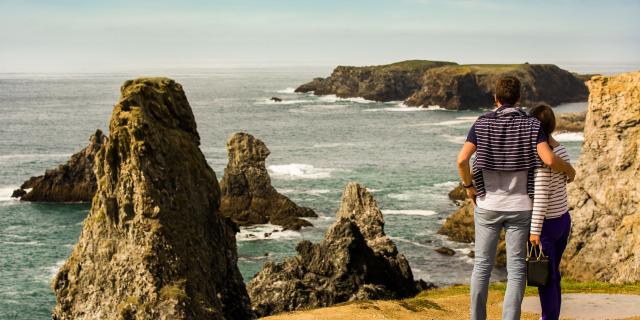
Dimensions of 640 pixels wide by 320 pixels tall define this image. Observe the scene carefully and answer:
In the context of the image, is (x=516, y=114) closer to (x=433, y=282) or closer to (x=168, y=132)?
(x=168, y=132)

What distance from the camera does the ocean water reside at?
5416 cm

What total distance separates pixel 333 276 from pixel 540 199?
28.2m

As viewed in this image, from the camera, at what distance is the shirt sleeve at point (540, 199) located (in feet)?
36.3

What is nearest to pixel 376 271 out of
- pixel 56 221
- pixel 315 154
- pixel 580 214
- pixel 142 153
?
pixel 580 214

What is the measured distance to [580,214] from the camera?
44438 millimetres

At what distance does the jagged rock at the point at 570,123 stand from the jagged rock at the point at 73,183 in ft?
294

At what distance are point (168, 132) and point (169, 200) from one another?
3539 millimetres

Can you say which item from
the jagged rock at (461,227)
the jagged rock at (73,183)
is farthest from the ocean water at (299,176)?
the jagged rock at (73,183)

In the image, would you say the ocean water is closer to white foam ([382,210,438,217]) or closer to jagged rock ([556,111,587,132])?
white foam ([382,210,438,217])

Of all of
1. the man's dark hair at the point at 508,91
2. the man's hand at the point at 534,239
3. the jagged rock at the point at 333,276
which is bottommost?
the jagged rock at the point at 333,276

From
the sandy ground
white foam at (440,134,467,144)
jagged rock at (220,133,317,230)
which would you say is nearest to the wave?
jagged rock at (220,133,317,230)

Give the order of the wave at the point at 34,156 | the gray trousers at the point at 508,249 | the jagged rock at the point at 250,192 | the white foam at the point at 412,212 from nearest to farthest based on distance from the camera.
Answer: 1. the gray trousers at the point at 508,249
2. the jagged rock at the point at 250,192
3. the white foam at the point at 412,212
4. the wave at the point at 34,156

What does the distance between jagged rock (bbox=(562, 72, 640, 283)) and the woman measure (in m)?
30.6

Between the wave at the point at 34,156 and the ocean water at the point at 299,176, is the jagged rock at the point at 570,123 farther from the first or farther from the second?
the wave at the point at 34,156
